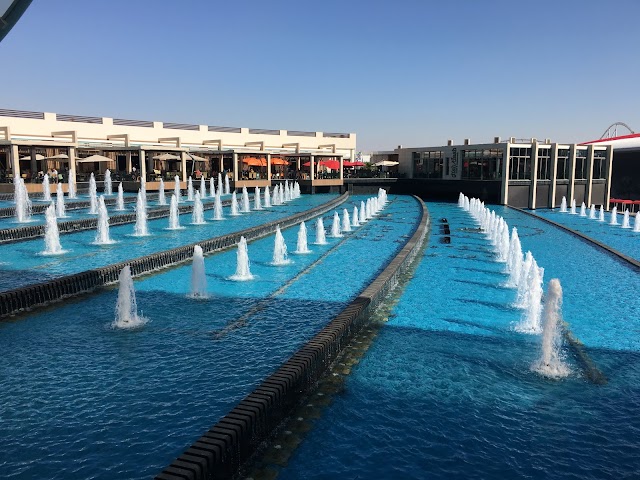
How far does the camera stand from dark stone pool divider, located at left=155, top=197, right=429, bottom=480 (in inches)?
162

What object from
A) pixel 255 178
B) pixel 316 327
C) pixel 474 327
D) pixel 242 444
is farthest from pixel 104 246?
pixel 255 178

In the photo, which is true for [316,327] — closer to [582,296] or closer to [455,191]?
[582,296]

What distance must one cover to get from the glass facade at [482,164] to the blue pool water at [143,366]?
29424 millimetres

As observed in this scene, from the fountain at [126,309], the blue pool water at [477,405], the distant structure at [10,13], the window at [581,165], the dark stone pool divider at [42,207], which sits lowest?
the blue pool water at [477,405]

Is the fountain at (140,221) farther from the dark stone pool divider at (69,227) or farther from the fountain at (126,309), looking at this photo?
the fountain at (126,309)

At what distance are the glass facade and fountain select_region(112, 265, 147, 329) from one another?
34.0m

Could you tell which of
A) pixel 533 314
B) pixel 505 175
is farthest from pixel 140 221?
pixel 505 175

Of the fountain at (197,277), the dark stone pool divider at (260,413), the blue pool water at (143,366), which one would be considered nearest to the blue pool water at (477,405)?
the dark stone pool divider at (260,413)

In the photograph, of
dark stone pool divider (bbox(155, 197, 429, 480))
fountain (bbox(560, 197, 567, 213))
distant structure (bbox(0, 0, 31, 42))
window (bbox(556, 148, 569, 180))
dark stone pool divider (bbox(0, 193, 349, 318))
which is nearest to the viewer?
dark stone pool divider (bbox(155, 197, 429, 480))

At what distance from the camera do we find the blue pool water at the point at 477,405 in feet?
15.4

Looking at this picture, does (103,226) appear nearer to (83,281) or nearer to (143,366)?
(83,281)

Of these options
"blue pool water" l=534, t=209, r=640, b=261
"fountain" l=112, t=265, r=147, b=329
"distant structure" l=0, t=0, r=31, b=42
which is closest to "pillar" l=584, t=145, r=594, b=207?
"blue pool water" l=534, t=209, r=640, b=261

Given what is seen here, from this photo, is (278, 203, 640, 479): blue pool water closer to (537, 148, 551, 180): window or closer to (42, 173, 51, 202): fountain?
(42, 173, 51, 202): fountain

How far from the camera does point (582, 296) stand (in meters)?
11.2
